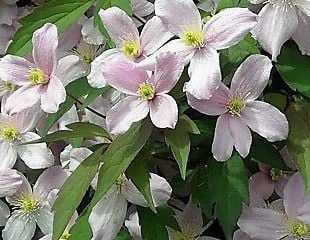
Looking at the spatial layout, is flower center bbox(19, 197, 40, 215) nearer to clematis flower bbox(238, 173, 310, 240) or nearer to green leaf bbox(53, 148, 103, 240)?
green leaf bbox(53, 148, 103, 240)

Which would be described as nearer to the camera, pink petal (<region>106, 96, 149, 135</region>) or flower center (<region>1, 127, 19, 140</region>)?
pink petal (<region>106, 96, 149, 135</region>)

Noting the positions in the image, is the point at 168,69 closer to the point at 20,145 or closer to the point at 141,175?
the point at 141,175

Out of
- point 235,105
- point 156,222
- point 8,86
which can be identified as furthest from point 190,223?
point 8,86

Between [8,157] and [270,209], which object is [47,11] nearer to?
[8,157]

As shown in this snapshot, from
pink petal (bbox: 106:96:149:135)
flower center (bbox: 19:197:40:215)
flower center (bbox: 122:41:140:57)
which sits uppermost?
flower center (bbox: 122:41:140:57)

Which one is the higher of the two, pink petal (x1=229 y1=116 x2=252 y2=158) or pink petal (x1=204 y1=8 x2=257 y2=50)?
pink petal (x1=204 y1=8 x2=257 y2=50)

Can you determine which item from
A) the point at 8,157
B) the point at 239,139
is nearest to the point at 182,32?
the point at 239,139

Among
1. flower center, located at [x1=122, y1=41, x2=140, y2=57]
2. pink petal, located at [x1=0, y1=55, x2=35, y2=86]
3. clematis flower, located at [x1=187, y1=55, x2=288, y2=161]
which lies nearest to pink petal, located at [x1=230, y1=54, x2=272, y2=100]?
clematis flower, located at [x1=187, y1=55, x2=288, y2=161]

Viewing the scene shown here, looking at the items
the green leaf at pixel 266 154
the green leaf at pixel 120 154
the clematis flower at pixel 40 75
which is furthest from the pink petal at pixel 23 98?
the green leaf at pixel 266 154
